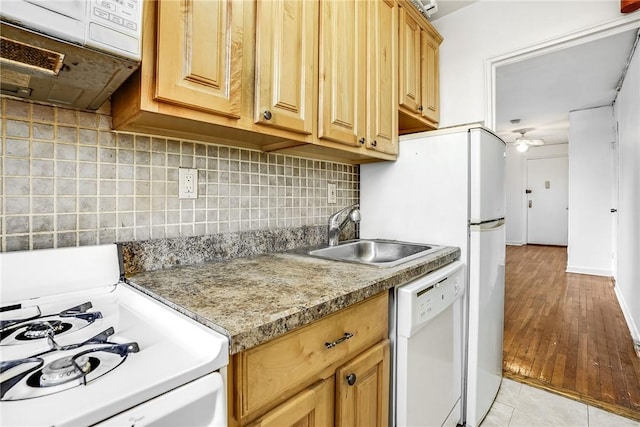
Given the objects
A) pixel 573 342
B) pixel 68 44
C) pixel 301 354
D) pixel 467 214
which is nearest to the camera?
→ pixel 68 44

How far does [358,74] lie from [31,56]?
3.75 ft

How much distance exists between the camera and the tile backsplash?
34.1 inches

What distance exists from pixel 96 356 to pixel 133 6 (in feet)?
2.30

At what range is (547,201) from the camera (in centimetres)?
711

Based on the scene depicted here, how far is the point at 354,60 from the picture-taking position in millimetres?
1408

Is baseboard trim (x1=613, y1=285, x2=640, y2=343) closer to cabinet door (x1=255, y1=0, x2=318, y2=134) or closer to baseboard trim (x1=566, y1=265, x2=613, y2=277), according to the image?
baseboard trim (x1=566, y1=265, x2=613, y2=277)

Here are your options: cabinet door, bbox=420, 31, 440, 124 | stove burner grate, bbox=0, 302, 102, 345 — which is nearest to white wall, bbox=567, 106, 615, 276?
cabinet door, bbox=420, 31, 440, 124

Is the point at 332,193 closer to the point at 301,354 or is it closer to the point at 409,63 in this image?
the point at 409,63

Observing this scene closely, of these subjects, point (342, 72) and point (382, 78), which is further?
point (382, 78)

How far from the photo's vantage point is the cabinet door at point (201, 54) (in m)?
0.82

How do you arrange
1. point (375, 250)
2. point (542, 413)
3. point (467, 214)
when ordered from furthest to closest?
1. point (375, 250)
2. point (542, 413)
3. point (467, 214)

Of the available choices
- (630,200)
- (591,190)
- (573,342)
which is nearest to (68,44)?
(573,342)

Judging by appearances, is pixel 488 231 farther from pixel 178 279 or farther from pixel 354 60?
pixel 178 279

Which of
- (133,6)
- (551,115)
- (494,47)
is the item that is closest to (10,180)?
(133,6)
